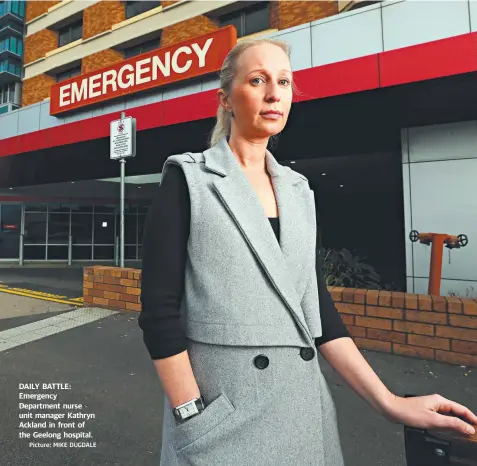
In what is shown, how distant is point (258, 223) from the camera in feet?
3.22

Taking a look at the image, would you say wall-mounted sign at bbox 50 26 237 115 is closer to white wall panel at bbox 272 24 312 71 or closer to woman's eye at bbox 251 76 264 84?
white wall panel at bbox 272 24 312 71

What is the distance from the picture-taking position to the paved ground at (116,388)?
7.69 feet

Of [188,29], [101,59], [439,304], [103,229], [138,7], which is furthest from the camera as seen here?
[103,229]

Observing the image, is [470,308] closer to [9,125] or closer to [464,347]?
[464,347]

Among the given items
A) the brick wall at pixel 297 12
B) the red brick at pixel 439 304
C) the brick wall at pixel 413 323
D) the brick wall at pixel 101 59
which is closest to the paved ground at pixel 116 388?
the brick wall at pixel 413 323

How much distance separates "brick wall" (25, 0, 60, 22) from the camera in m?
16.3

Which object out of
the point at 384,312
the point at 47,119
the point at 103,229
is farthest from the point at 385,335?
the point at 103,229

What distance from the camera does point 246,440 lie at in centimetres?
89

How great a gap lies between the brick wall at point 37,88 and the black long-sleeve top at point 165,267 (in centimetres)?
1829

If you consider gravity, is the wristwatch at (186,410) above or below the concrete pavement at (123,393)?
above

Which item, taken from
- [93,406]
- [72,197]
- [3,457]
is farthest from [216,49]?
[72,197]

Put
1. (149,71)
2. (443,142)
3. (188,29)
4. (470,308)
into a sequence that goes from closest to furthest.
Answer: (470,308)
(443,142)
(149,71)
(188,29)

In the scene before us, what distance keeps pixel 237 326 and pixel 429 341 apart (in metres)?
3.77

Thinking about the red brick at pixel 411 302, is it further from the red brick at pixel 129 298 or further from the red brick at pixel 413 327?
the red brick at pixel 129 298
